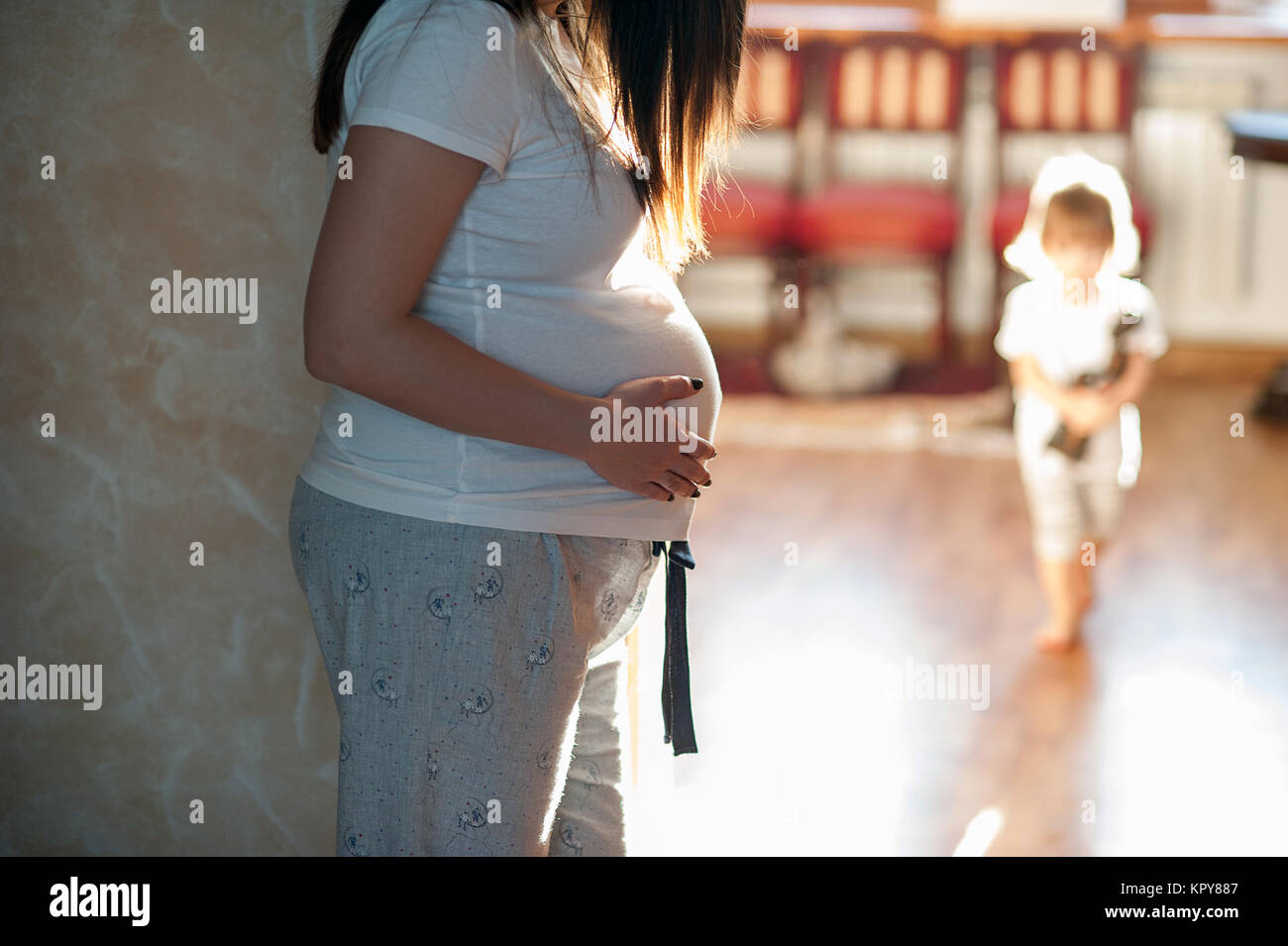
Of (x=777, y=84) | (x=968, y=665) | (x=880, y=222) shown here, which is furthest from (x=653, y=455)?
(x=777, y=84)

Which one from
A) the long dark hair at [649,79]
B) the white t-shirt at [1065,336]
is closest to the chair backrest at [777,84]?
the white t-shirt at [1065,336]

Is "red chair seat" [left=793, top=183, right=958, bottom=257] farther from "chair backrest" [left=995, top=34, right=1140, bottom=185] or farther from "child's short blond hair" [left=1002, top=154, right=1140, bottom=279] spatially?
"child's short blond hair" [left=1002, top=154, right=1140, bottom=279]

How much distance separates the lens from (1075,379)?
2596 millimetres

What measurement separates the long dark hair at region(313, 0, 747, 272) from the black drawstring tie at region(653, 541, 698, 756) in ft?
0.95

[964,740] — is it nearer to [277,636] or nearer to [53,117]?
[277,636]

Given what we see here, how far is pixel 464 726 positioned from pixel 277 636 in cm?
51

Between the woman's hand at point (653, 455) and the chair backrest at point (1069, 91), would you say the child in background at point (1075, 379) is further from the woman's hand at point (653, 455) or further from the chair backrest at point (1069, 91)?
the chair backrest at point (1069, 91)

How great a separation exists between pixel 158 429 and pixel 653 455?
605 mm

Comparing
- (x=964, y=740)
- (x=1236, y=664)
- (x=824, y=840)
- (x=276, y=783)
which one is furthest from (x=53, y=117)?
(x=1236, y=664)

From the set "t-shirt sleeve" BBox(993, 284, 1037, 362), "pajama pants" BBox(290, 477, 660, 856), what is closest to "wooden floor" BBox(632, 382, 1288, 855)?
"t-shirt sleeve" BBox(993, 284, 1037, 362)

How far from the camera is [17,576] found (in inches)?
53.5

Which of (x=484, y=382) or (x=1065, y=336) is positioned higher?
(x=1065, y=336)

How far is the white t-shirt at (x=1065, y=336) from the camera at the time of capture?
2.59 m

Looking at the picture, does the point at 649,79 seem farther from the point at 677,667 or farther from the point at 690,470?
the point at 677,667
